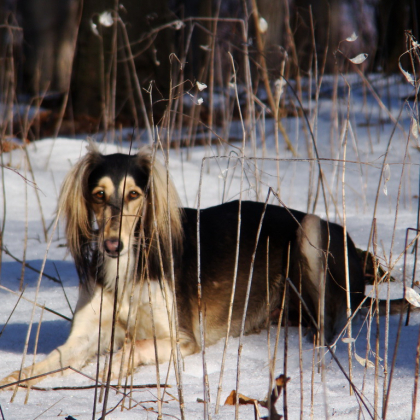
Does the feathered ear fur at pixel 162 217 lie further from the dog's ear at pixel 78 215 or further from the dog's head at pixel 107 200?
the dog's ear at pixel 78 215

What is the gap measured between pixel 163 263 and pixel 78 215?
490 millimetres

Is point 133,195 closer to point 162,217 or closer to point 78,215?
point 162,217

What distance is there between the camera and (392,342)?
2.56m

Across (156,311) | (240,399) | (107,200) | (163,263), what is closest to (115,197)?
(107,200)

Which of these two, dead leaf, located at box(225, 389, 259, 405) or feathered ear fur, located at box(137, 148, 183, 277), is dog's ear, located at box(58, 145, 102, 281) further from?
dead leaf, located at box(225, 389, 259, 405)

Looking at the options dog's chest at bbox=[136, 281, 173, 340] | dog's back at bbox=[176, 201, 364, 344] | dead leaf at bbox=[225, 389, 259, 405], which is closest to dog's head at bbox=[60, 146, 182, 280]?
dog's chest at bbox=[136, 281, 173, 340]

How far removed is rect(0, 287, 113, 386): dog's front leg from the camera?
99.6 inches

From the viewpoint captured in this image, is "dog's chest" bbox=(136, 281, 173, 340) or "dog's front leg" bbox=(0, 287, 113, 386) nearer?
"dog's front leg" bbox=(0, 287, 113, 386)

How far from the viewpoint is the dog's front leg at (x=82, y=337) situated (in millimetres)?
2529

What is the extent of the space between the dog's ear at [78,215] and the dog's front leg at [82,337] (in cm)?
13

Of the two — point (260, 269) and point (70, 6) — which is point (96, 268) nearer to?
point (260, 269)

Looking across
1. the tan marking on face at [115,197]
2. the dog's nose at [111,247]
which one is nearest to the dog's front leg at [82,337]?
the dog's nose at [111,247]


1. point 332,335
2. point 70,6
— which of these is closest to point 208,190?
point 332,335

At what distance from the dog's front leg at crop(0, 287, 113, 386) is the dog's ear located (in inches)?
5.3
